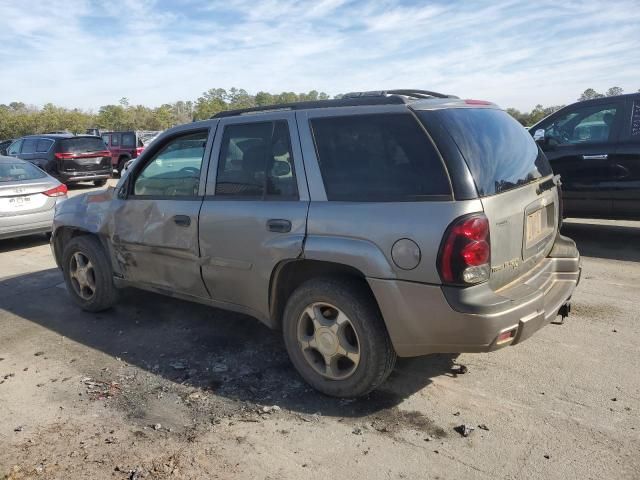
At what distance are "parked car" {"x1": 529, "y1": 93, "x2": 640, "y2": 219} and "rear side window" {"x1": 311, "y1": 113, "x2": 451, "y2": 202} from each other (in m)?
4.78

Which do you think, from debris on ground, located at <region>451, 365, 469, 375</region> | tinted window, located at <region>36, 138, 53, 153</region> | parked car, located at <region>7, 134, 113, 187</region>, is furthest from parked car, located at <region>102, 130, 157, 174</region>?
debris on ground, located at <region>451, 365, 469, 375</region>

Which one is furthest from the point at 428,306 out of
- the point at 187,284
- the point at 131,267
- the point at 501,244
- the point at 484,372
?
the point at 131,267

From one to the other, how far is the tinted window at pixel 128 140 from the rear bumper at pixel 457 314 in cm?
1966

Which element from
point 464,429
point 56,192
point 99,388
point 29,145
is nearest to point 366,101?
point 464,429

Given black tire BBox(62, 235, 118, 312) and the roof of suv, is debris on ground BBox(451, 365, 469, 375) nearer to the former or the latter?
the roof of suv

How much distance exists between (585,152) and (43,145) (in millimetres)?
14857

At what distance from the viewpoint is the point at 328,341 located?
10.9ft

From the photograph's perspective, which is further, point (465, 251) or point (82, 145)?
point (82, 145)

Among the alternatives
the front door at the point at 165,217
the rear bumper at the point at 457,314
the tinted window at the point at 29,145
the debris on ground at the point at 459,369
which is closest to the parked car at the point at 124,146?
the tinted window at the point at 29,145

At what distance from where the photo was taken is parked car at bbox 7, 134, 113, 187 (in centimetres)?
1552

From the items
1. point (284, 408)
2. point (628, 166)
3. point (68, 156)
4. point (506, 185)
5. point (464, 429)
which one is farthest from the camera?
point (68, 156)

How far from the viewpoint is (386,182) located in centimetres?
304

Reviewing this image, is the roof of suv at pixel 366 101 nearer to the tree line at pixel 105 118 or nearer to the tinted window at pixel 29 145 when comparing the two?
the tinted window at pixel 29 145

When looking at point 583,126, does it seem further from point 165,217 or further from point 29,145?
point 29,145
